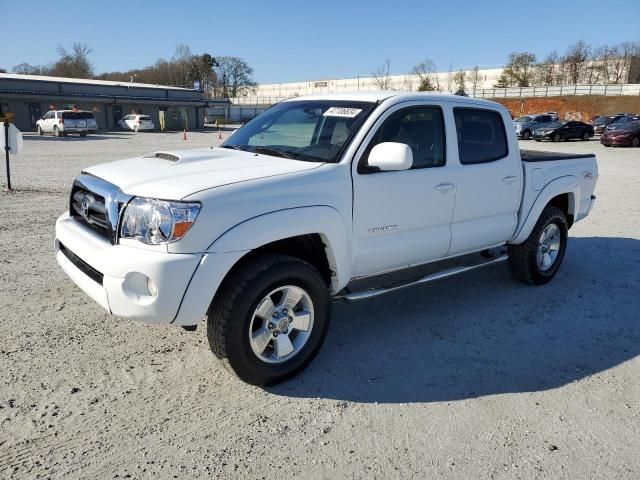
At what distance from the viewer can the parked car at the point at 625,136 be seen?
27609mm

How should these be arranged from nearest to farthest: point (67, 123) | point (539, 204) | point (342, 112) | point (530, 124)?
point (342, 112) → point (539, 204) → point (67, 123) → point (530, 124)

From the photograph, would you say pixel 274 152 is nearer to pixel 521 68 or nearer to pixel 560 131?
pixel 560 131

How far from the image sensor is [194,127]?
55.7 m

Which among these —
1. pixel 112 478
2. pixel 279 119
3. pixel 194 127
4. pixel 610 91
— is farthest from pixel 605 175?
pixel 610 91

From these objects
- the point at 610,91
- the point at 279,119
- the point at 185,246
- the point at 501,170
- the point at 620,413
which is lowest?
the point at 620,413

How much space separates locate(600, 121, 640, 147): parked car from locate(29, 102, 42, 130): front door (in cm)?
4076

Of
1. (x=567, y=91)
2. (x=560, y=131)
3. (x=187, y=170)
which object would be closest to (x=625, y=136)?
(x=560, y=131)

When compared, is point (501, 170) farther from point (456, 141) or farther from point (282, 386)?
point (282, 386)

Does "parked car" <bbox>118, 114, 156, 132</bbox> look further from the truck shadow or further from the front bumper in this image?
the front bumper

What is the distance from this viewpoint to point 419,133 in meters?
4.24

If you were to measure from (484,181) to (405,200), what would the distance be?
106cm

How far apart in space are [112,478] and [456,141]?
3.51 metres

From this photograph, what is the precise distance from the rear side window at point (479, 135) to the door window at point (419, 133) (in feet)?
0.81

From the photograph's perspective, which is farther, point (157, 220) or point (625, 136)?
point (625, 136)
